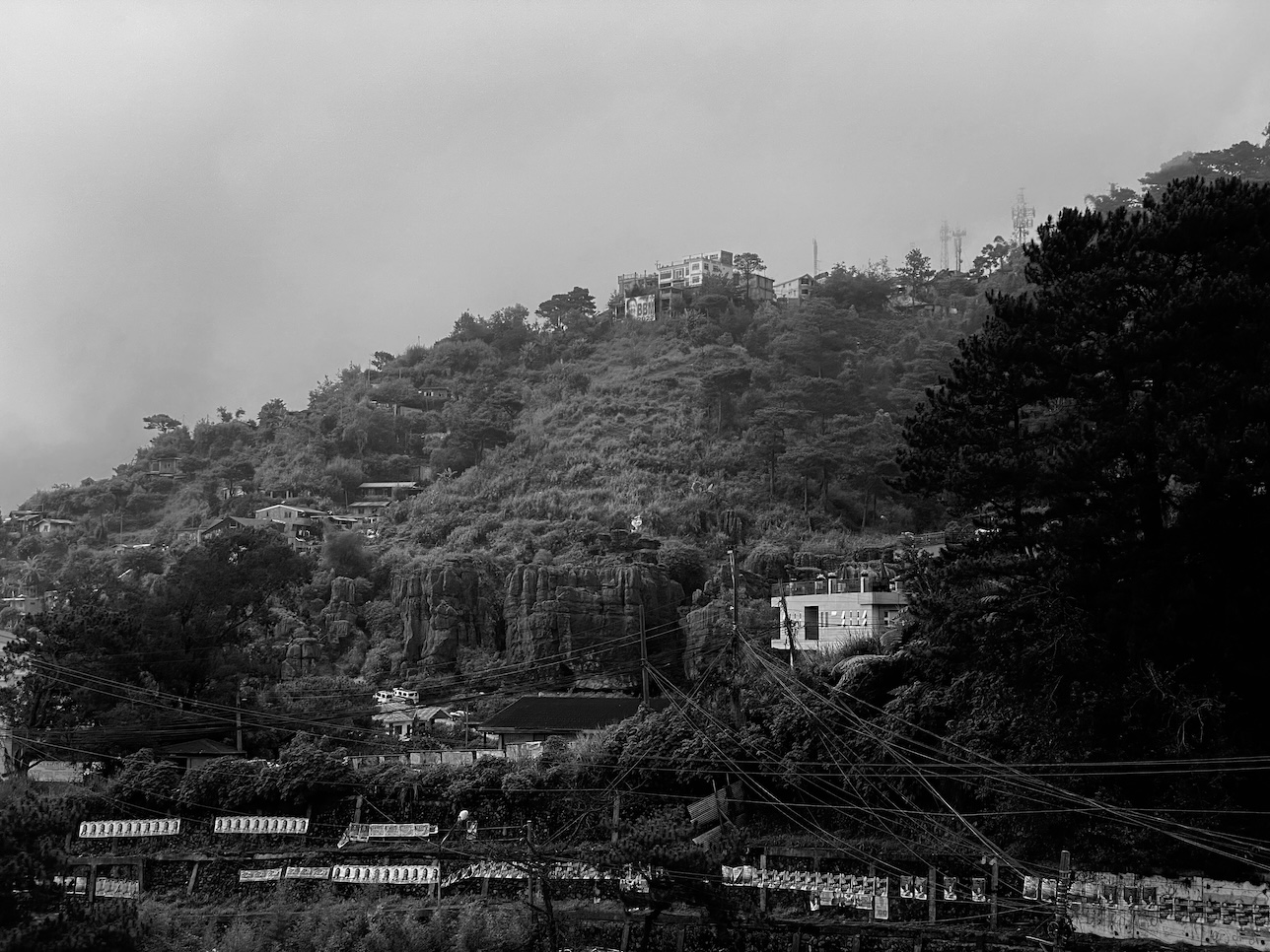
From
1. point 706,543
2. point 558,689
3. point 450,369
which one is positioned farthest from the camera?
point 450,369

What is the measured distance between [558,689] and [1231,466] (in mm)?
24352

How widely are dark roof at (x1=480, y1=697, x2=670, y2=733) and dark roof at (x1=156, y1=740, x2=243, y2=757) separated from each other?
6.38 metres

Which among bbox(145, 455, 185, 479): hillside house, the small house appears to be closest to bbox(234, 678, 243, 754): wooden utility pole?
the small house

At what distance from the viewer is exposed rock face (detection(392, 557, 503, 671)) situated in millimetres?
43406

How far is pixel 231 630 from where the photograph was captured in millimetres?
34438

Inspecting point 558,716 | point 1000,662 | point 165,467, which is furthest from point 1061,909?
point 165,467

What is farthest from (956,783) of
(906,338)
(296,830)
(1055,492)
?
(906,338)

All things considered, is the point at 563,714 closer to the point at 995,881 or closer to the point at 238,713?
the point at 238,713

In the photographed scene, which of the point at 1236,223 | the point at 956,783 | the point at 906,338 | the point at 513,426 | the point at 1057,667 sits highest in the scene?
the point at 906,338

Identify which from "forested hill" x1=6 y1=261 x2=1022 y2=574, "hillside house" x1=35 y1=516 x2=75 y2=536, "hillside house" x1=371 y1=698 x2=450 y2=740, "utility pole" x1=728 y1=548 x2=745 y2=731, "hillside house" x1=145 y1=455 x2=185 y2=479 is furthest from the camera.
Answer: "hillside house" x1=145 y1=455 x2=185 y2=479

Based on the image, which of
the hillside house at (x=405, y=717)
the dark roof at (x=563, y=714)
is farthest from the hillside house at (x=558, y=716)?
the hillside house at (x=405, y=717)

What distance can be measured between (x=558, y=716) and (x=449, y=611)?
15004mm

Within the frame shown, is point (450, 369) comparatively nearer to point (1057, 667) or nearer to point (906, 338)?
point (906, 338)

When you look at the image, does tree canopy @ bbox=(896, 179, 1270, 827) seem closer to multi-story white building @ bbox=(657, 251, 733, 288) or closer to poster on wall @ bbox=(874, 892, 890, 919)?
poster on wall @ bbox=(874, 892, 890, 919)
